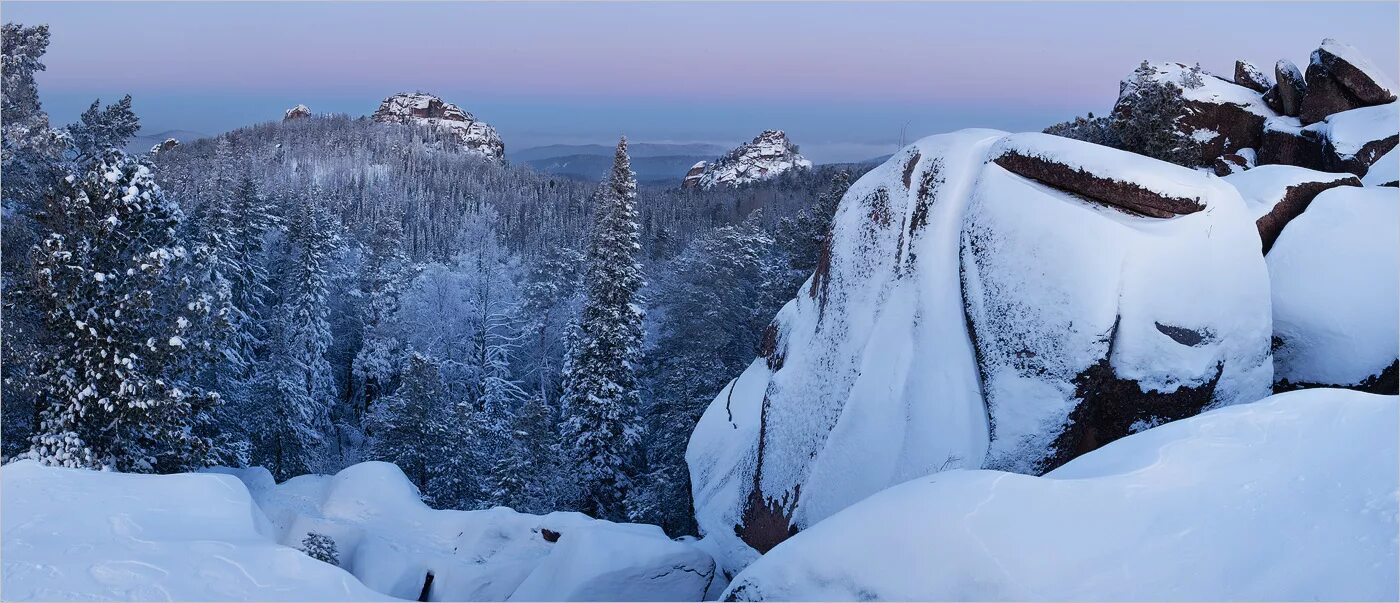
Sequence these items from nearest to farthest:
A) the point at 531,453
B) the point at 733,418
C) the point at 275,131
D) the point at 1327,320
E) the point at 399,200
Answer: the point at 1327,320, the point at 733,418, the point at 531,453, the point at 399,200, the point at 275,131


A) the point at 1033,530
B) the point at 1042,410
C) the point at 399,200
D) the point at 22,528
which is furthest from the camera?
the point at 399,200

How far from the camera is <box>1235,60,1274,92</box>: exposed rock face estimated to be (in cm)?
2162

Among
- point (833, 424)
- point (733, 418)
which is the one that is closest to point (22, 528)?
point (833, 424)

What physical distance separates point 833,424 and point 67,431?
14.5 m

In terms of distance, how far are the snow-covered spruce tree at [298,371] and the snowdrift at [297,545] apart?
9602 millimetres

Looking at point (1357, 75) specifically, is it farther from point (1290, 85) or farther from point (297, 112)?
point (297, 112)

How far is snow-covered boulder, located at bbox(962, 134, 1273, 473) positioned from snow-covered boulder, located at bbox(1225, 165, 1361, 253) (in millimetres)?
1738

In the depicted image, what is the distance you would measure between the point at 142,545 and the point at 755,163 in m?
130

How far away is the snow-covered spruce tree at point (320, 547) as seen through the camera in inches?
563

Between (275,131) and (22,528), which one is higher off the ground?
(275,131)

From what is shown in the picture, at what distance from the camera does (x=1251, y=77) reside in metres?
21.9

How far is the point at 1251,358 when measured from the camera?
11008 mm

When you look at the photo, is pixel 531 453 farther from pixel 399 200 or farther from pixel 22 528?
pixel 399 200

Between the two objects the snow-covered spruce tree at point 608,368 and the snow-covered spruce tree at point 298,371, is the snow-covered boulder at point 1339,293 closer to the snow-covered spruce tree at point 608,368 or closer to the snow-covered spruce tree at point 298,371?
the snow-covered spruce tree at point 608,368
